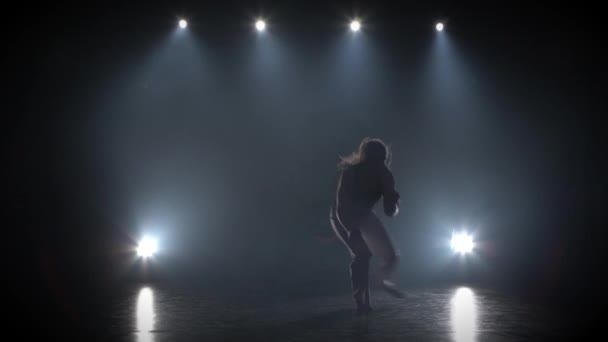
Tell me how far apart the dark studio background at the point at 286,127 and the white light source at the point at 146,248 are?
0.40 meters

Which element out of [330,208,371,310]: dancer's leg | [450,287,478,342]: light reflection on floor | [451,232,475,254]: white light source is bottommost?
[450,287,478,342]: light reflection on floor

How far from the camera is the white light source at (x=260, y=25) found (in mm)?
10578

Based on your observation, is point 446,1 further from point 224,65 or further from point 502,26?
point 224,65

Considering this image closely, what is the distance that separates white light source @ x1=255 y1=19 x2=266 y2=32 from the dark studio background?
0.16m

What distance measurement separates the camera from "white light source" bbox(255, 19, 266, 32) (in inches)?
416

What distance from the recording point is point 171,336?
396 cm

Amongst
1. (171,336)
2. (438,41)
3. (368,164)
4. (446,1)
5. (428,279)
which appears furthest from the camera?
(438,41)

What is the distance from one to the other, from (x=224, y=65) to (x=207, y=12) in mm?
1126

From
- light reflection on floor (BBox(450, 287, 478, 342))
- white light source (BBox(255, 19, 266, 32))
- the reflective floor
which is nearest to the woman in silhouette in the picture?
the reflective floor

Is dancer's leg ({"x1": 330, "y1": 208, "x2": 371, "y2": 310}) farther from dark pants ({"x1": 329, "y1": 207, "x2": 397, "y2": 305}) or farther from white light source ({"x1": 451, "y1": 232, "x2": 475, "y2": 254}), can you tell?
white light source ({"x1": 451, "y1": 232, "x2": 475, "y2": 254})

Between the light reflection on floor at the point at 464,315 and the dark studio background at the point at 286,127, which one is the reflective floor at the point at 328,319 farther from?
the dark studio background at the point at 286,127

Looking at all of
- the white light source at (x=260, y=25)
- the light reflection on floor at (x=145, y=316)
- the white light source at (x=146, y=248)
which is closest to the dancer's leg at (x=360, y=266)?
the light reflection on floor at (x=145, y=316)

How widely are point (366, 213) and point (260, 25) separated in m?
6.36

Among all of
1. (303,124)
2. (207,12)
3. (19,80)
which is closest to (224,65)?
(207,12)
